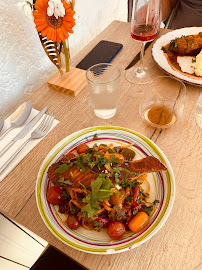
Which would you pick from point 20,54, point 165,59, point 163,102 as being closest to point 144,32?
point 165,59

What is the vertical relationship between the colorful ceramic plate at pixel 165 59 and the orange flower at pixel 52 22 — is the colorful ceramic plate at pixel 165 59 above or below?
below

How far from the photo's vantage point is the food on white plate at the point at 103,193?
60cm

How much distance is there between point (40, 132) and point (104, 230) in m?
0.45

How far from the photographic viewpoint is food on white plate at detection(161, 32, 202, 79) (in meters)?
1.09

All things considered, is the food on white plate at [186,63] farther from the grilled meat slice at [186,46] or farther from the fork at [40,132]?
the fork at [40,132]

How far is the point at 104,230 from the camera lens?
630 millimetres

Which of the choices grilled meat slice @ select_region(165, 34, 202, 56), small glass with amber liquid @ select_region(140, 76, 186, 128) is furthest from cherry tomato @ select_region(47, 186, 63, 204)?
grilled meat slice @ select_region(165, 34, 202, 56)

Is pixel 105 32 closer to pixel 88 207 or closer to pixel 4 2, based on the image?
pixel 4 2

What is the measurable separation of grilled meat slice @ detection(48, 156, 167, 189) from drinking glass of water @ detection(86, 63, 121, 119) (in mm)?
336

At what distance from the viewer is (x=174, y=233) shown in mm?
633

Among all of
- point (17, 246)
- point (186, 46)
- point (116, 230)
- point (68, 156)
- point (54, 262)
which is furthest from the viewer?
point (17, 246)

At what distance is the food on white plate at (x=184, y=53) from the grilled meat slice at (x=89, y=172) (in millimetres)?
595

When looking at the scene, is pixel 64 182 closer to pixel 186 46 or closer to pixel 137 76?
pixel 137 76

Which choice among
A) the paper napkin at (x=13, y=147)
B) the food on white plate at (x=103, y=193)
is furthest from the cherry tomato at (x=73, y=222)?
the paper napkin at (x=13, y=147)
